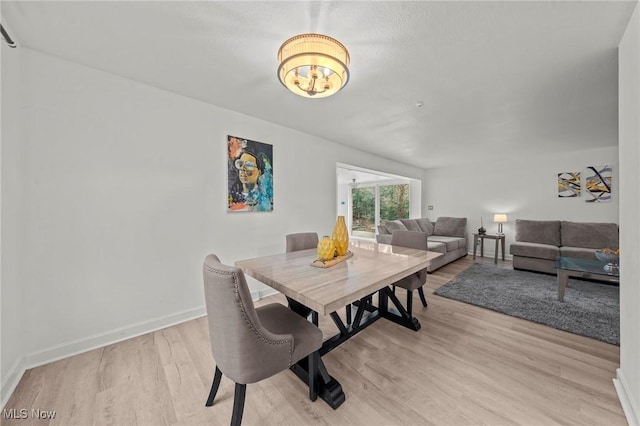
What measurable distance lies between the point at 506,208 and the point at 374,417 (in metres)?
5.68

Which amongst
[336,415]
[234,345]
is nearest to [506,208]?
[336,415]

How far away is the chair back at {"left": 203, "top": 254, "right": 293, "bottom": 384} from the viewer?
0.99 metres

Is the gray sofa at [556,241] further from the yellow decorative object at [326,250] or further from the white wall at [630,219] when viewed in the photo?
the yellow decorative object at [326,250]

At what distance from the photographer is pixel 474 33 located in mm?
1454

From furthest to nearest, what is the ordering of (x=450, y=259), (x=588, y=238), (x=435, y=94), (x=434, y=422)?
(x=450, y=259) < (x=588, y=238) < (x=435, y=94) < (x=434, y=422)

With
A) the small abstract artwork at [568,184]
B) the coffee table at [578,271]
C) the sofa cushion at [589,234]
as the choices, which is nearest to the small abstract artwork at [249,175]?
the coffee table at [578,271]

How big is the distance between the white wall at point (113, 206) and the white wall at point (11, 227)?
1.9 inches

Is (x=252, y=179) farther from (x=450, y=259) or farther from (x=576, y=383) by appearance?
(x=450, y=259)

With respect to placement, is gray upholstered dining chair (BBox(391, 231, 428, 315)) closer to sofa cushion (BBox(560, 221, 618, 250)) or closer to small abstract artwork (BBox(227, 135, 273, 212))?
small abstract artwork (BBox(227, 135, 273, 212))

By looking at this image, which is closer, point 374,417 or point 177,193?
point 374,417

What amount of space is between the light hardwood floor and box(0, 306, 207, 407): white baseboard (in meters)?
0.05

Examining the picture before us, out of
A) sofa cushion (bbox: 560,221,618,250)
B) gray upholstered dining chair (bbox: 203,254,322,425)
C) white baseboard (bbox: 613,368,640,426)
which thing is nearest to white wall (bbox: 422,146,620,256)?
sofa cushion (bbox: 560,221,618,250)

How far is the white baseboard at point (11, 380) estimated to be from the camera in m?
1.38

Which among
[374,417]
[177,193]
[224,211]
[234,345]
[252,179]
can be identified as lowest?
[374,417]
